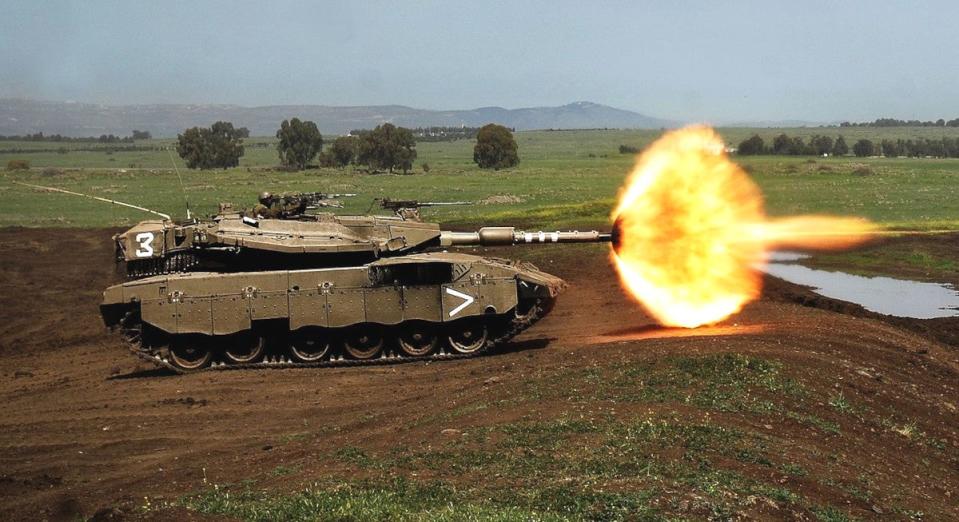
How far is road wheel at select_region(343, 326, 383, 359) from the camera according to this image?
23547 millimetres

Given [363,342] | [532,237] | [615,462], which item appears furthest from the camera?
[532,237]

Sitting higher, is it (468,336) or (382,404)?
(468,336)

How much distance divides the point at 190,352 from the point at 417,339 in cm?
536

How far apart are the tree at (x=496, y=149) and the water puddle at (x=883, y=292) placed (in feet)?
222

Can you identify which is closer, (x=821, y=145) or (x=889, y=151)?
(x=821, y=145)

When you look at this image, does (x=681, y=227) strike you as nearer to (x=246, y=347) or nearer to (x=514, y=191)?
(x=246, y=347)

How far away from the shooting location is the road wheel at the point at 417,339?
927 inches

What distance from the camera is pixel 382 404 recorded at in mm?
19531

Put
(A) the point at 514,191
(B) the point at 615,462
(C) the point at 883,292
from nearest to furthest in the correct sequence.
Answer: (B) the point at 615,462, (C) the point at 883,292, (A) the point at 514,191

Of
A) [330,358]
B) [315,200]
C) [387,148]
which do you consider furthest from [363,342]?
[387,148]

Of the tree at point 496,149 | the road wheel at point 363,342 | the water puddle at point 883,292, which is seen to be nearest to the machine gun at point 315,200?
the road wheel at point 363,342

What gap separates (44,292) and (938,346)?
28.4 metres

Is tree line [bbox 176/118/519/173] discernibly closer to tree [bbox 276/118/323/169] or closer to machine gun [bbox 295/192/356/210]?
tree [bbox 276/118/323/169]

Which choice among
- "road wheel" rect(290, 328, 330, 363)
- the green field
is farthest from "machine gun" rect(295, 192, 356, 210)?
the green field
